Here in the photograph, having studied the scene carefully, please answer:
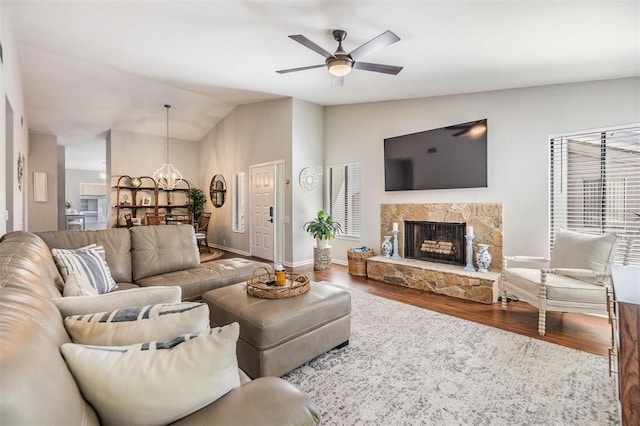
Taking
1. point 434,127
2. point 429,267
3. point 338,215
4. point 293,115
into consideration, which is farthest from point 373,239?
point 293,115

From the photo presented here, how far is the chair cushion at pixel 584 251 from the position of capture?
109 inches

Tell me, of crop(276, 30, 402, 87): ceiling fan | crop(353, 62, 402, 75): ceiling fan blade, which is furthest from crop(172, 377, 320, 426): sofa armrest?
crop(353, 62, 402, 75): ceiling fan blade

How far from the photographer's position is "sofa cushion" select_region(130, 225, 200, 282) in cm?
300

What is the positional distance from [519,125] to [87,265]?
16.0 ft

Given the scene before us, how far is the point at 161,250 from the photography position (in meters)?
3.15

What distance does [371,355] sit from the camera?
2.38m

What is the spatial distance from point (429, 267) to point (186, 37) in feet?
13.6

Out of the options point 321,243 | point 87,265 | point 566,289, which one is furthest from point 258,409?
point 321,243

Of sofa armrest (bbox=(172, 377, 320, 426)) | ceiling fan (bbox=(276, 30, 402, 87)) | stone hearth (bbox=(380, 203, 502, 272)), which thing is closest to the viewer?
sofa armrest (bbox=(172, 377, 320, 426))

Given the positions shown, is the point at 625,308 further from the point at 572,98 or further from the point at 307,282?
the point at 572,98

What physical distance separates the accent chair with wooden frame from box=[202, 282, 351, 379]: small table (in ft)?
6.18

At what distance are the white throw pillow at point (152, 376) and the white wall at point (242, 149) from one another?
15.5 ft

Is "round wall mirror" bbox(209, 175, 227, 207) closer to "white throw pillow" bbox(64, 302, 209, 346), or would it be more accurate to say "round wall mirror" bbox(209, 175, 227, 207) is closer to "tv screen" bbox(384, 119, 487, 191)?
"tv screen" bbox(384, 119, 487, 191)

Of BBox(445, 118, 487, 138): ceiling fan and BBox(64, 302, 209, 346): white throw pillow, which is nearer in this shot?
BBox(64, 302, 209, 346): white throw pillow
